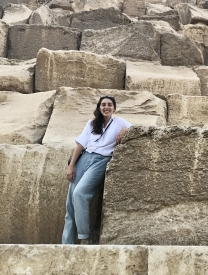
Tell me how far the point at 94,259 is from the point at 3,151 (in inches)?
58.8

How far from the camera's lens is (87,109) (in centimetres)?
525

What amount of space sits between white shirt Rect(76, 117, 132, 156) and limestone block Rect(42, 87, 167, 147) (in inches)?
44.3

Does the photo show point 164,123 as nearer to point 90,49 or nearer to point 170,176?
point 170,176

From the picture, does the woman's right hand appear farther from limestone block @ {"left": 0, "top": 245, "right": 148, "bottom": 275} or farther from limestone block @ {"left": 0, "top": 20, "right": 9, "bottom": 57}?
limestone block @ {"left": 0, "top": 20, "right": 9, "bottom": 57}

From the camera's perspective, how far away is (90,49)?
24.6 feet

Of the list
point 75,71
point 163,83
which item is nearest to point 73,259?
point 163,83

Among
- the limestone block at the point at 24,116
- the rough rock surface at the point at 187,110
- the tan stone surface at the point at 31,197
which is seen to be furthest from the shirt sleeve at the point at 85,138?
the rough rock surface at the point at 187,110

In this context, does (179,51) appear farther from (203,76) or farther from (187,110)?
(187,110)

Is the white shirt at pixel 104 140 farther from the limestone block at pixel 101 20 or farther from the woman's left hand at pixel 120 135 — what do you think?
the limestone block at pixel 101 20

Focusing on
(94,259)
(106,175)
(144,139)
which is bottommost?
(94,259)

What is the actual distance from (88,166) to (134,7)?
34.5 ft

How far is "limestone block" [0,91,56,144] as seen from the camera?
4.80 meters

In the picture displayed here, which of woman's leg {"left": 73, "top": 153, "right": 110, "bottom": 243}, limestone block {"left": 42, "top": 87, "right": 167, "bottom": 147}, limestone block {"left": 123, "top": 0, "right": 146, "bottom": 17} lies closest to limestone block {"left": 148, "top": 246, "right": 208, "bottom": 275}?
woman's leg {"left": 73, "top": 153, "right": 110, "bottom": 243}

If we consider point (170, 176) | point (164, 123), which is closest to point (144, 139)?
point (170, 176)
